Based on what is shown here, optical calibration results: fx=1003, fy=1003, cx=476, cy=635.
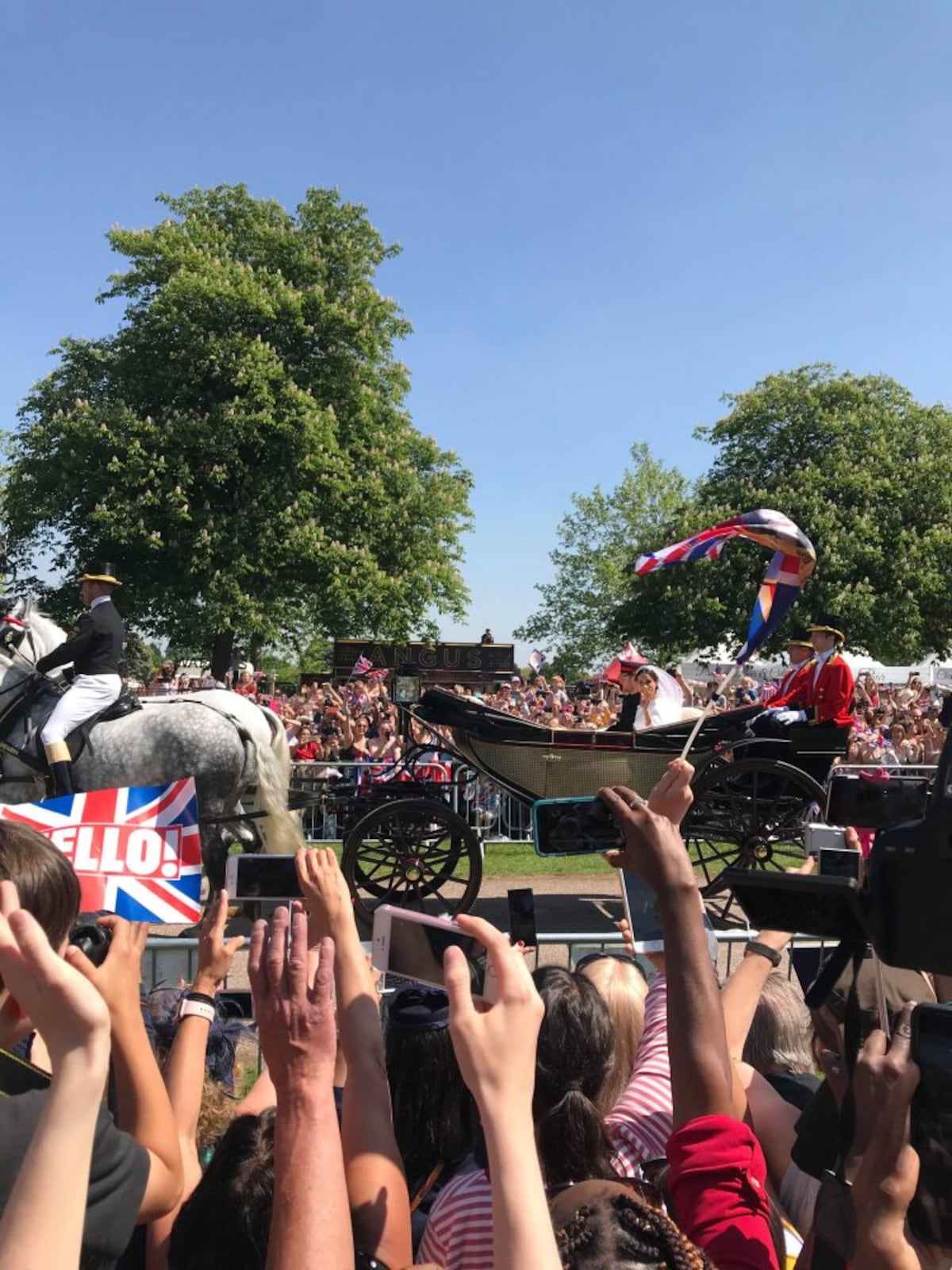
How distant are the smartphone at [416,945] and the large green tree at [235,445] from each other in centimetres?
1918

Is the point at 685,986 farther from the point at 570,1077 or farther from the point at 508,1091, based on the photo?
the point at 570,1077

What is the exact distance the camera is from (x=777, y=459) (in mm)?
28438

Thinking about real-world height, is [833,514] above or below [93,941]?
above

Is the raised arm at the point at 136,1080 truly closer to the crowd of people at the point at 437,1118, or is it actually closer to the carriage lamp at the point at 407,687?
the crowd of people at the point at 437,1118

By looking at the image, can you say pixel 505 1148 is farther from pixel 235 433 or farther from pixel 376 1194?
pixel 235 433

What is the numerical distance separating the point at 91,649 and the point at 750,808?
5063 mm

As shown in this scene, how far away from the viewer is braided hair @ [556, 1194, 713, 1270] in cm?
126

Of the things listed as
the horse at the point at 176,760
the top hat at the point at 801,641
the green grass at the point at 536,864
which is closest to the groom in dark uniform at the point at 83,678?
the horse at the point at 176,760

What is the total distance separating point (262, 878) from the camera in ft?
9.63

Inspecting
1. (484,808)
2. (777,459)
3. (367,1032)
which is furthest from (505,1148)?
(777,459)

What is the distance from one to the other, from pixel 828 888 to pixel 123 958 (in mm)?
1343

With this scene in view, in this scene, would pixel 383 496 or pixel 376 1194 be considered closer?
pixel 376 1194

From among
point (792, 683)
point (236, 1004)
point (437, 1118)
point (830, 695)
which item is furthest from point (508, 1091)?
point (792, 683)

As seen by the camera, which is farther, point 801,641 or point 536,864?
point 536,864
